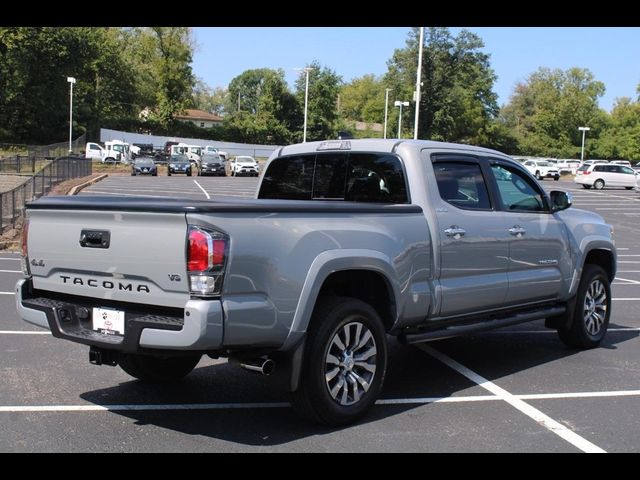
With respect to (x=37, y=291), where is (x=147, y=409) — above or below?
below

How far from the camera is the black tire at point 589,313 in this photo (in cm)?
729

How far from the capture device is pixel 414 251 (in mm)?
5293

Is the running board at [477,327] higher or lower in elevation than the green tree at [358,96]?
lower

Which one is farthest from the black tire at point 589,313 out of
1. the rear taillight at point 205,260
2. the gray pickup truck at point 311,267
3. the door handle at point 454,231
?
the rear taillight at point 205,260

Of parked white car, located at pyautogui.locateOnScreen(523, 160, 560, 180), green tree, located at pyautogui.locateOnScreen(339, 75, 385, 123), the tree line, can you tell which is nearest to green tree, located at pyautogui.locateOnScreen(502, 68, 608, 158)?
the tree line

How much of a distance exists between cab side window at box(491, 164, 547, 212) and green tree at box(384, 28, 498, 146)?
78.2 meters

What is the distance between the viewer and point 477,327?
5.94m

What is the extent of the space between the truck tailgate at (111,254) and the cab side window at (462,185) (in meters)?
2.49

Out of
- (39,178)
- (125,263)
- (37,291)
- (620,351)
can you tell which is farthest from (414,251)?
(39,178)

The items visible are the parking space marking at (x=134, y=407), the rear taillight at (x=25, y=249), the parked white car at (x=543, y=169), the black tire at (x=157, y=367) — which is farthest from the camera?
the parked white car at (x=543, y=169)

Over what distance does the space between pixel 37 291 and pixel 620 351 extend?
229 inches

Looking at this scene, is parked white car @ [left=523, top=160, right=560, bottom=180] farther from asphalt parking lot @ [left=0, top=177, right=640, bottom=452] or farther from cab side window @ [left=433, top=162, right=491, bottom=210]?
cab side window @ [left=433, top=162, right=491, bottom=210]

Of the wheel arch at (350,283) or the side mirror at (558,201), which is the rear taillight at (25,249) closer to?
the wheel arch at (350,283)
